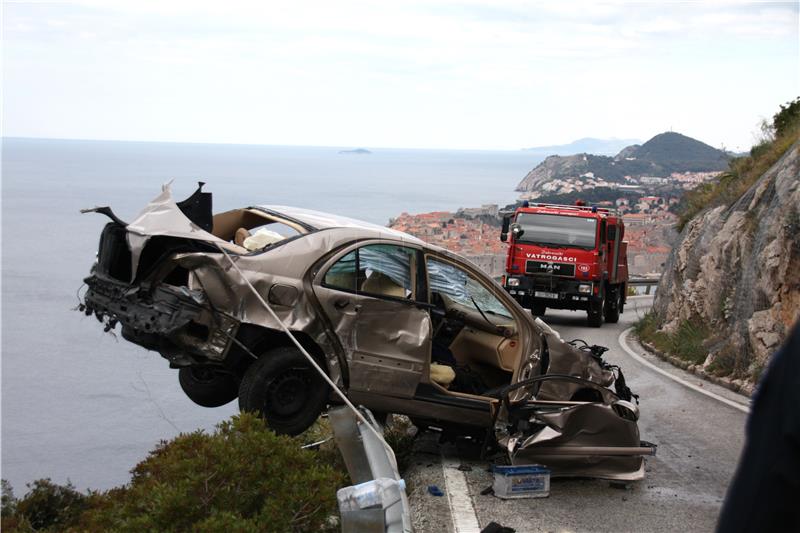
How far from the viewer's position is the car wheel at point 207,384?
28.3 ft

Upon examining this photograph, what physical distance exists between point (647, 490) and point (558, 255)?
15.0 m

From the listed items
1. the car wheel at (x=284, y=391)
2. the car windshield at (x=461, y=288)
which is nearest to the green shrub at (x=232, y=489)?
the car wheel at (x=284, y=391)

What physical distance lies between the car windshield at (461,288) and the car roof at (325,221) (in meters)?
0.28

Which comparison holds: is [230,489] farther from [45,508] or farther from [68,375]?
[68,375]

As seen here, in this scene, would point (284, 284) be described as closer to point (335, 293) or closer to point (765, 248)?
point (335, 293)

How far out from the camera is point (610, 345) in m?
20.4

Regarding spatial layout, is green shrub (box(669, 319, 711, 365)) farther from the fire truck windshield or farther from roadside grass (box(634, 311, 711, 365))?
the fire truck windshield

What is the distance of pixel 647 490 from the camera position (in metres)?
7.94

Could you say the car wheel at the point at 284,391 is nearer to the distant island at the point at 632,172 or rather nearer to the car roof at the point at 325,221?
the car roof at the point at 325,221

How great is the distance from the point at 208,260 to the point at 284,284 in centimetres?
60

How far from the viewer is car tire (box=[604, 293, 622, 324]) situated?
2547 centimetres

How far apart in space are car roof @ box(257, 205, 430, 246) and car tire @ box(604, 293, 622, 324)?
55.8 ft

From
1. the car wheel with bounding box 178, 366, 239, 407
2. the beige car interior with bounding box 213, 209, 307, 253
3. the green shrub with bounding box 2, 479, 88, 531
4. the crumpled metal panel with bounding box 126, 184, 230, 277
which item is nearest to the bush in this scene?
the green shrub with bounding box 2, 479, 88, 531

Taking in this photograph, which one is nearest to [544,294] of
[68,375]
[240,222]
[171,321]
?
[240,222]
